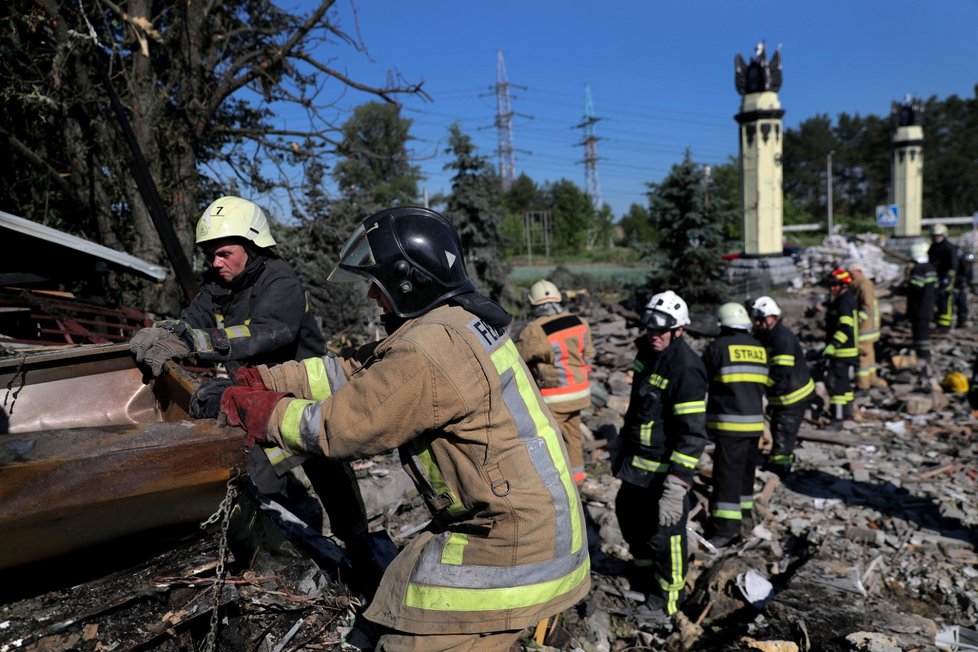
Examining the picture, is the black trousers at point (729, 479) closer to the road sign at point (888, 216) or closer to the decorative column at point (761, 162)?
the decorative column at point (761, 162)

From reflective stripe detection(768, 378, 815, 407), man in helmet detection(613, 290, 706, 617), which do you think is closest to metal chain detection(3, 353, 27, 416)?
man in helmet detection(613, 290, 706, 617)

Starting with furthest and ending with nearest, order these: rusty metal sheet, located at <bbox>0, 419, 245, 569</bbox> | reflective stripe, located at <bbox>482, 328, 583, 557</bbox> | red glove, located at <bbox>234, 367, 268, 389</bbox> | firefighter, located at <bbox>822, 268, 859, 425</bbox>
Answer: firefighter, located at <bbox>822, 268, 859, 425</bbox> < red glove, located at <bbox>234, 367, 268, 389</bbox> < reflective stripe, located at <bbox>482, 328, 583, 557</bbox> < rusty metal sheet, located at <bbox>0, 419, 245, 569</bbox>

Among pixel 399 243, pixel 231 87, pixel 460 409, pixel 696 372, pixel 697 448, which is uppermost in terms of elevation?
pixel 231 87

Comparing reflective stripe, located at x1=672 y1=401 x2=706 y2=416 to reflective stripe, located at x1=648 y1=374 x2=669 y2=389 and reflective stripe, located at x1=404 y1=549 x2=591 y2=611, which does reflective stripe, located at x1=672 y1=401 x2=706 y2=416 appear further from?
reflective stripe, located at x1=404 y1=549 x2=591 y2=611

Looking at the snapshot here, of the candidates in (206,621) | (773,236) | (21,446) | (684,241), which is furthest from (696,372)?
(773,236)

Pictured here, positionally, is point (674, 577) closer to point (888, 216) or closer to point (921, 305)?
point (921, 305)

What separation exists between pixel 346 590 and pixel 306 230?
691 cm

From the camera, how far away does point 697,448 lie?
4172 millimetres

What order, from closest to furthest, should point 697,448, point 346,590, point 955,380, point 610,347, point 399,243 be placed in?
point 399,243, point 346,590, point 697,448, point 955,380, point 610,347

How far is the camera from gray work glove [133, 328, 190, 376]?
2850 millimetres

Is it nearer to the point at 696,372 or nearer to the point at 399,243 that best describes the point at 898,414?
the point at 696,372

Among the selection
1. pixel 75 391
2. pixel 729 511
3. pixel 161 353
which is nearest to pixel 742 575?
pixel 729 511

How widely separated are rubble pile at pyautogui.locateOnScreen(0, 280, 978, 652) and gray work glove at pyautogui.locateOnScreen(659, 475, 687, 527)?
73 cm

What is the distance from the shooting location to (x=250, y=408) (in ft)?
6.90
